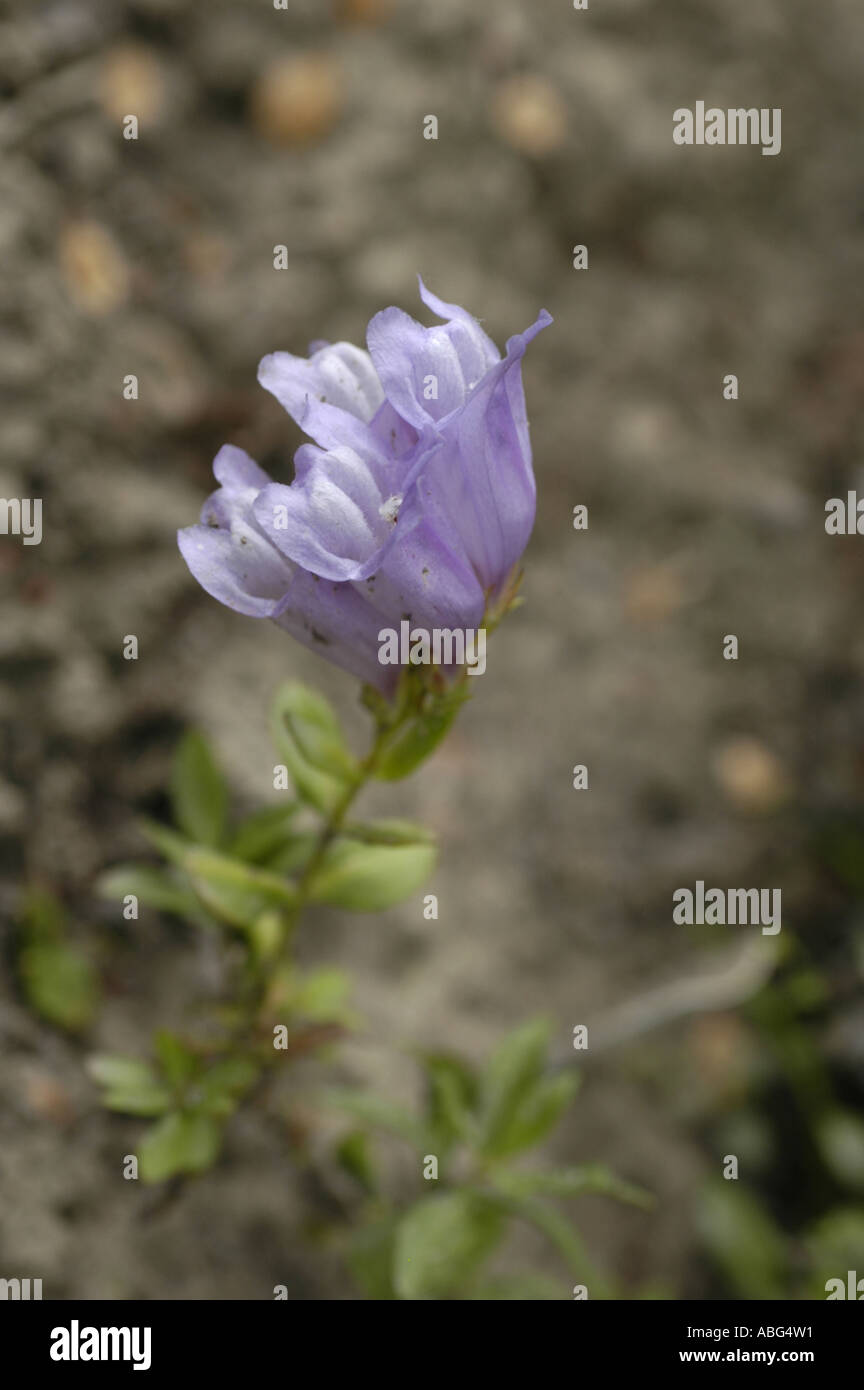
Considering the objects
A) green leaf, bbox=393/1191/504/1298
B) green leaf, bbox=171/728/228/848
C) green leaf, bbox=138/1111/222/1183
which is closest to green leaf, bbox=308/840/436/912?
green leaf, bbox=171/728/228/848

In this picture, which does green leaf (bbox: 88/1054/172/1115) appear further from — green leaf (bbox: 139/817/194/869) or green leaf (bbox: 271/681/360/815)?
green leaf (bbox: 271/681/360/815)

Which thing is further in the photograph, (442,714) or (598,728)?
(598,728)

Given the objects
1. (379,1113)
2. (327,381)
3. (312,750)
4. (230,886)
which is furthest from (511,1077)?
(327,381)

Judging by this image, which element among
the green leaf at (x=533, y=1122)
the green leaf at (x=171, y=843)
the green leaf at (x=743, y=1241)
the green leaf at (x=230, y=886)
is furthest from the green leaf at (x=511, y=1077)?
the green leaf at (x=743, y=1241)
